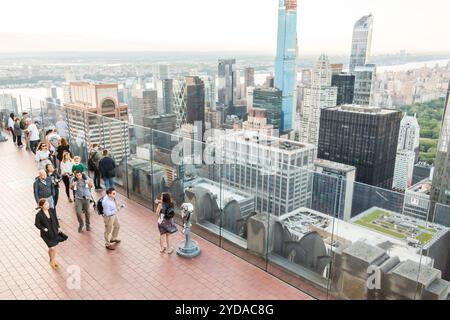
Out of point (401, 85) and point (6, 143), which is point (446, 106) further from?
point (6, 143)

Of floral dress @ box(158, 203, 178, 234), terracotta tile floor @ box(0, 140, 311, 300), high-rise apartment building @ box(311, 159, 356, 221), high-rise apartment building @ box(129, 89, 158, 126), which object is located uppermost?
high-rise apartment building @ box(311, 159, 356, 221)

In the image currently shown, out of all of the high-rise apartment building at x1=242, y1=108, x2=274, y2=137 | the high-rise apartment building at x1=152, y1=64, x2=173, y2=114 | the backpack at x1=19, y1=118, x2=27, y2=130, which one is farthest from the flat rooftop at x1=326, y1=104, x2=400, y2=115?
the backpack at x1=19, y1=118, x2=27, y2=130

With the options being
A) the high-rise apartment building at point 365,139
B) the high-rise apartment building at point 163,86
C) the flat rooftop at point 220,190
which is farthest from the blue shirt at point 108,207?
the high-rise apartment building at point 365,139

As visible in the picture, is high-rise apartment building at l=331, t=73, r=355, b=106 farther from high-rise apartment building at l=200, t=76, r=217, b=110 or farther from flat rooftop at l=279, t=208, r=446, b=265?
flat rooftop at l=279, t=208, r=446, b=265

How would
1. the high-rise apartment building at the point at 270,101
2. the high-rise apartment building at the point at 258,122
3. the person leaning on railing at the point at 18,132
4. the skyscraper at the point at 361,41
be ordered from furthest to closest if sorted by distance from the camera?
the skyscraper at the point at 361,41, the high-rise apartment building at the point at 270,101, the high-rise apartment building at the point at 258,122, the person leaning on railing at the point at 18,132

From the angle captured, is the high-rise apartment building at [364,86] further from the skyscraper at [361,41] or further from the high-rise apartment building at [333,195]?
the high-rise apartment building at [333,195]

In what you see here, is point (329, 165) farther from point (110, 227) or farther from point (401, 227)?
point (401, 227)
